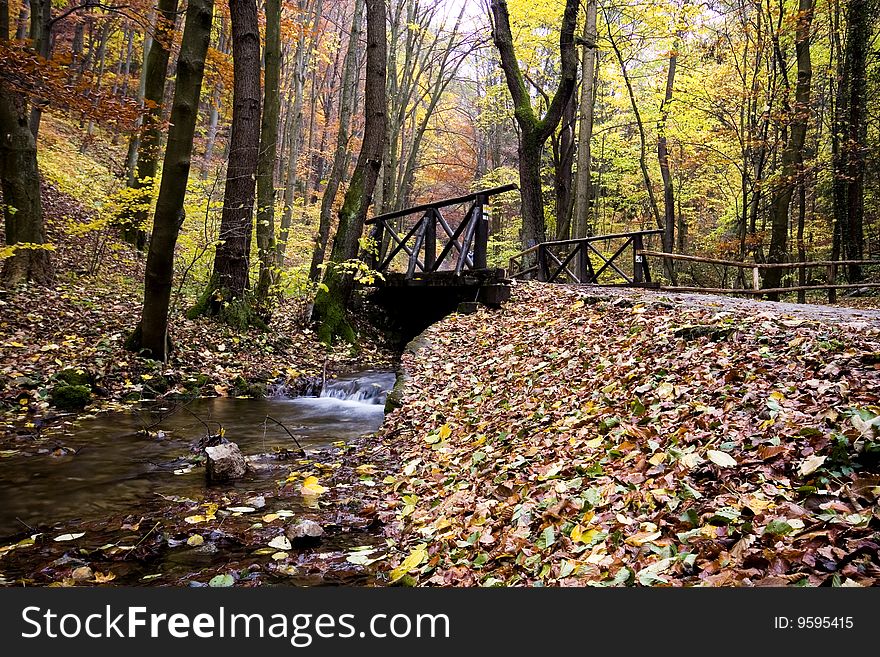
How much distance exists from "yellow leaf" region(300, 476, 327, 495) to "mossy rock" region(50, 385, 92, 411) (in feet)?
13.0

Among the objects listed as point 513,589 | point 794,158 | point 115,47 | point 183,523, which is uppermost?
point 115,47

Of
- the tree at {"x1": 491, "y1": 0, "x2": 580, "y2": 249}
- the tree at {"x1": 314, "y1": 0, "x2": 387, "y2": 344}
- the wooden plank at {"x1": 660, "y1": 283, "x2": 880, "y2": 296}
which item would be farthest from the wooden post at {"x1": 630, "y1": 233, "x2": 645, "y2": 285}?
the tree at {"x1": 314, "y1": 0, "x2": 387, "y2": 344}

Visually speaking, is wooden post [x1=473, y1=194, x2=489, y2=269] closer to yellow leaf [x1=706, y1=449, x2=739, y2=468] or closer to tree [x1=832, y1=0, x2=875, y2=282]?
yellow leaf [x1=706, y1=449, x2=739, y2=468]

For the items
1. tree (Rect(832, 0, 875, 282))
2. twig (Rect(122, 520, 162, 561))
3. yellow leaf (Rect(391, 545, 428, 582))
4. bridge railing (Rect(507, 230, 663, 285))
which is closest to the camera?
yellow leaf (Rect(391, 545, 428, 582))

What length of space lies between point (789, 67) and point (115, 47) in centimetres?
2792

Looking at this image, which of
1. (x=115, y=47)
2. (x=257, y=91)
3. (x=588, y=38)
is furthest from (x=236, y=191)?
(x=115, y=47)

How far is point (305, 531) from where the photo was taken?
13.3 feet

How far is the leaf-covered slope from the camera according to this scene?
2693 mm

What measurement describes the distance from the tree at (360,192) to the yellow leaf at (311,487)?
23.6ft

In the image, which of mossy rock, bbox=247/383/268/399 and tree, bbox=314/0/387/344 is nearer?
mossy rock, bbox=247/383/268/399

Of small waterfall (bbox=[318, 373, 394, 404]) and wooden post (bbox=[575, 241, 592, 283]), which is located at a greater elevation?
wooden post (bbox=[575, 241, 592, 283])

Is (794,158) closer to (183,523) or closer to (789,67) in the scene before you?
(789,67)

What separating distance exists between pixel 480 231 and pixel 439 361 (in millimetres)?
3640

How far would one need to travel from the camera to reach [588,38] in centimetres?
1452
